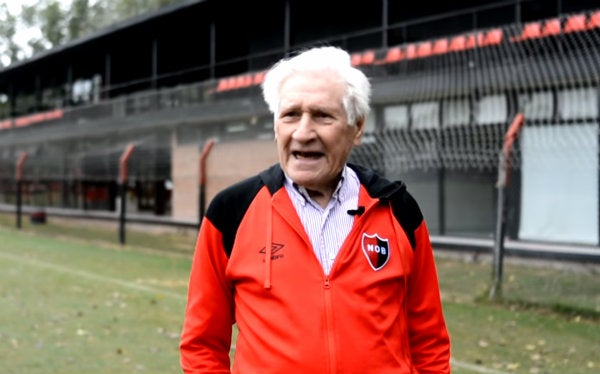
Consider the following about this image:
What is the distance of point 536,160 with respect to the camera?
14.5 metres

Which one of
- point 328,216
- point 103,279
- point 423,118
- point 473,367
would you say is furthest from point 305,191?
point 423,118

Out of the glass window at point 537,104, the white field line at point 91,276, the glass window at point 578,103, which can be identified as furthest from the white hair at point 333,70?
the glass window at point 537,104

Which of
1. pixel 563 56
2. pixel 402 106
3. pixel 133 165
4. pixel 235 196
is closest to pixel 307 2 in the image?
pixel 133 165

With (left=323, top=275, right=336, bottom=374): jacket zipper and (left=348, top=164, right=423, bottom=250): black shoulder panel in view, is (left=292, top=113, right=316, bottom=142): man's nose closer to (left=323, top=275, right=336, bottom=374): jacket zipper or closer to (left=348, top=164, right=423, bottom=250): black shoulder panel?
(left=348, top=164, right=423, bottom=250): black shoulder panel

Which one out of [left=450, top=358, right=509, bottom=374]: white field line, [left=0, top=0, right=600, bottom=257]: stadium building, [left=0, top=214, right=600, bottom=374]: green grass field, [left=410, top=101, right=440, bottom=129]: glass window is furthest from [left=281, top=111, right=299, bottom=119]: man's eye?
[left=410, top=101, right=440, bottom=129]: glass window

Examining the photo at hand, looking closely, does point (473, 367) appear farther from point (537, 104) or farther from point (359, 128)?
point (537, 104)

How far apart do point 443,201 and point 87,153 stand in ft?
39.7

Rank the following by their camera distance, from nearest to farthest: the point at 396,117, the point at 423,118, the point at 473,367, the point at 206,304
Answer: the point at 206,304 < the point at 473,367 < the point at 423,118 < the point at 396,117

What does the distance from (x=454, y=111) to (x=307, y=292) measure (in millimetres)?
12495

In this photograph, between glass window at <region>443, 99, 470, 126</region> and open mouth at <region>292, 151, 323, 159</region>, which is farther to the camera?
glass window at <region>443, 99, 470, 126</region>

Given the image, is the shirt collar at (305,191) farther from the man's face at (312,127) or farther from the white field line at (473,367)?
the white field line at (473,367)

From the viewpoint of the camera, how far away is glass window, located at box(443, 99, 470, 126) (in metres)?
14.6

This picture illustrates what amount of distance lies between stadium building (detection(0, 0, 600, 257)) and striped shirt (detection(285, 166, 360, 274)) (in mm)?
8130

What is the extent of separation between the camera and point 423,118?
1433 cm
